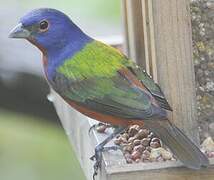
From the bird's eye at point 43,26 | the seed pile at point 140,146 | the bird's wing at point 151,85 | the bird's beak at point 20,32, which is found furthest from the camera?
the bird's eye at point 43,26

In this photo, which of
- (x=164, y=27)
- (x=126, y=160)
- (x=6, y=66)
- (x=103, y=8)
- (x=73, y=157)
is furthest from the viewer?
(x=73, y=157)

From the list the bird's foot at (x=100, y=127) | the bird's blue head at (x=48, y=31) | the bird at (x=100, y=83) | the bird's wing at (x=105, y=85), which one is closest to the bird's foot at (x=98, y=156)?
the bird at (x=100, y=83)

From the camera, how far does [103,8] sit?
21.7 feet

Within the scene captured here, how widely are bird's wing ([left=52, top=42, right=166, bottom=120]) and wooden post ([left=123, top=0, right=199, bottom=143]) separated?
5.8 inches

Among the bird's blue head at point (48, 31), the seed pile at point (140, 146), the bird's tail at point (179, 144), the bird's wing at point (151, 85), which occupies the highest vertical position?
the bird's blue head at point (48, 31)

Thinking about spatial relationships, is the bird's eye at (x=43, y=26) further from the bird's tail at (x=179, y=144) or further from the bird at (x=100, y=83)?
the bird's tail at (x=179, y=144)

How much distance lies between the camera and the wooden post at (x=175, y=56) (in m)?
4.30

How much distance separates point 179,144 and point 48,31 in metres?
0.83

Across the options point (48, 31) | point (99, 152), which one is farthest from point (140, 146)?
point (48, 31)

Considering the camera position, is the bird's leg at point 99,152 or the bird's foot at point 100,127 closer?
the bird's leg at point 99,152

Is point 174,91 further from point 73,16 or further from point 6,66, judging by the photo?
point 73,16

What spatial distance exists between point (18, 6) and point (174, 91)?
2.51 m

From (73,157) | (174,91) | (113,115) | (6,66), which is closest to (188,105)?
(174,91)

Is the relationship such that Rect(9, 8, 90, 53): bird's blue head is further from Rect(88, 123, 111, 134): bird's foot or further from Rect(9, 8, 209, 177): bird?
Rect(88, 123, 111, 134): bird's foot
